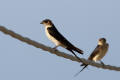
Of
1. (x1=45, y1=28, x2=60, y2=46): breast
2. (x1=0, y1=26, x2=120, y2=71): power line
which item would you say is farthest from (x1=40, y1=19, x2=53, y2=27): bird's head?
(x1=0, y1=26, x2=120, y2=71): power line

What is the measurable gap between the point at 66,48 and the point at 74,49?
283 millimetres

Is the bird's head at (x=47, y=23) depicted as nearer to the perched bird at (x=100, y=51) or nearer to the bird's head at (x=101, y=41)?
the perched bird at (x=100, y=51)

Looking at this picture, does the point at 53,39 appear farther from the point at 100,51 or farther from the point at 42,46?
the point at 42,46

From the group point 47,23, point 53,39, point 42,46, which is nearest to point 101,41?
point 47,23

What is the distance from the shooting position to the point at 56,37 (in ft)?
17.3

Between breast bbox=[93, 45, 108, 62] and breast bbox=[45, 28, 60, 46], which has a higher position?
breast bbox=[93, 45, 108, 62]

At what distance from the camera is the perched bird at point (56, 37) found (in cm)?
428

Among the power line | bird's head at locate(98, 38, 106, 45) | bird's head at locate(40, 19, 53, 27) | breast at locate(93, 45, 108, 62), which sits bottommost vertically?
the power line

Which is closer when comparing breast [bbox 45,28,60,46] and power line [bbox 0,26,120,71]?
power line [bbox 0,26,120,71]

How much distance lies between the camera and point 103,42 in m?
6.97

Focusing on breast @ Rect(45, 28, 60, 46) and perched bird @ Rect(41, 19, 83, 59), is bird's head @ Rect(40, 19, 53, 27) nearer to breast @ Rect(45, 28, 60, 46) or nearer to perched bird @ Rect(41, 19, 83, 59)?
perched bird @ Rect(41, 19, 83, 59)

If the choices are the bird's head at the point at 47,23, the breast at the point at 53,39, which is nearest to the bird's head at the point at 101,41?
the bird's head at the point at 47,23

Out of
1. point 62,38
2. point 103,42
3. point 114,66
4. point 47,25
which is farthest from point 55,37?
point 103,42

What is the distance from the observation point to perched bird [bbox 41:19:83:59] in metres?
4.28
